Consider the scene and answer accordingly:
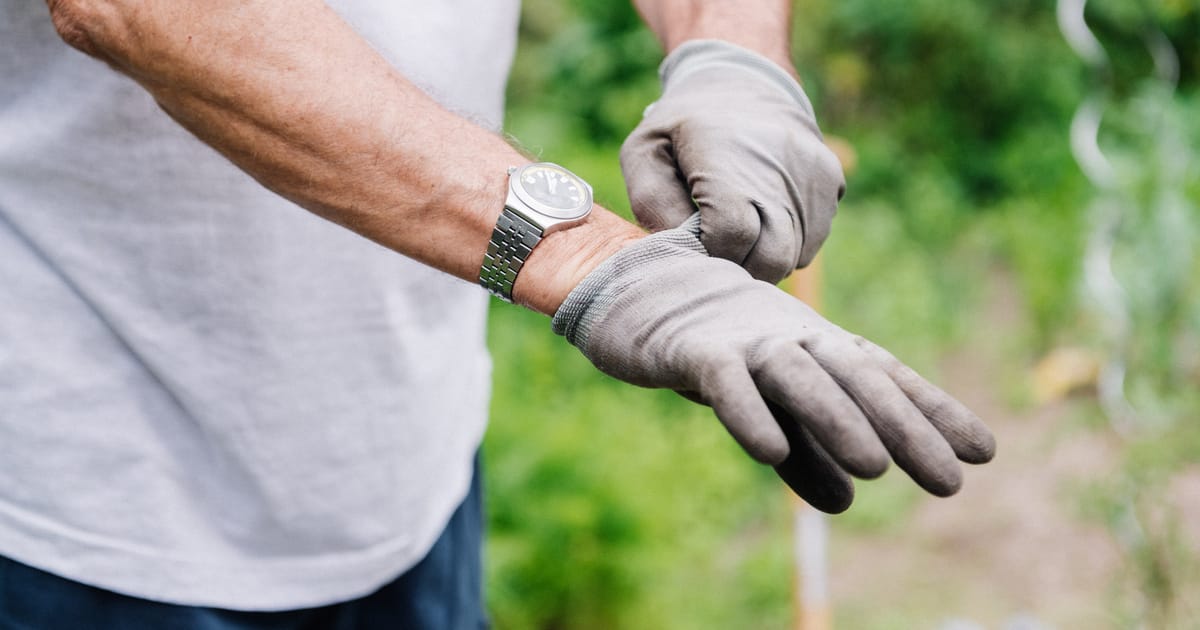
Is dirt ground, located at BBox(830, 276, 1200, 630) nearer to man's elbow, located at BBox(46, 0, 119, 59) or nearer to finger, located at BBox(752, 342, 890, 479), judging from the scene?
finger, located at BBox(752, 342, 890, 479)

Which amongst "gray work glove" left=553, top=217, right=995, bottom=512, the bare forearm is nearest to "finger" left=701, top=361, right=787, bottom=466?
"gray work glove" left=553, top=217, right=995, bottom=512

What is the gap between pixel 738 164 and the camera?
113cm

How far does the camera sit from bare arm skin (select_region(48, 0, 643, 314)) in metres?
0.92

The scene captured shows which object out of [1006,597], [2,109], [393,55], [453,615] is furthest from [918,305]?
[2,109]

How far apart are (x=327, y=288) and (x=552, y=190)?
35 centimetres

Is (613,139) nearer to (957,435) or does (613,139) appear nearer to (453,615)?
(453,615)

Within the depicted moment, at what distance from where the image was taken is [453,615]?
1650 millimetres

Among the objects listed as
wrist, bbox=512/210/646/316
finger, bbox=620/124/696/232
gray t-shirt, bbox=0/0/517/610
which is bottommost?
gray t-shirt, bbox=0/0/517/610

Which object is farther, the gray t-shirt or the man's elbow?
the gray t-shirt

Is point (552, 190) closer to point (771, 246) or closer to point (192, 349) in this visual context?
point (771, 246)

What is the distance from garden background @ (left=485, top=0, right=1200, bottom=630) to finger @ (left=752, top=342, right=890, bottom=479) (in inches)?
14.4

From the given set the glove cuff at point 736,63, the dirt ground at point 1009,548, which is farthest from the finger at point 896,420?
the dirt ground at point 1009,548

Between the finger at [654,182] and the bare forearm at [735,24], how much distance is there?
200mm

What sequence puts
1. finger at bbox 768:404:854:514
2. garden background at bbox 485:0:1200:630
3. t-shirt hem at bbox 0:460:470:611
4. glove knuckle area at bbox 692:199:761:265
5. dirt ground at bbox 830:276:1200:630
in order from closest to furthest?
finger at bbox 768:404:854:514, glove knuckle area at bbox 692:199:761:265, t-shirt hem at bbox 0:460:470:611, garden background at bbox 485:0:1200:630, dirt ground at bbox 830:276:1200:630
